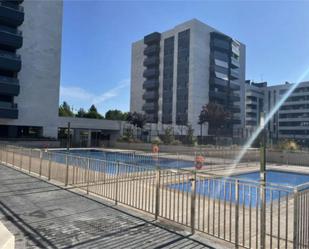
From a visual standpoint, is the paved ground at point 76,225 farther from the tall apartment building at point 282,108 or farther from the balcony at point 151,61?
the tall apartment building at point 282,108

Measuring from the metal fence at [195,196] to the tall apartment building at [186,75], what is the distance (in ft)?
184

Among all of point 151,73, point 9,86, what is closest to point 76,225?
point 9,86

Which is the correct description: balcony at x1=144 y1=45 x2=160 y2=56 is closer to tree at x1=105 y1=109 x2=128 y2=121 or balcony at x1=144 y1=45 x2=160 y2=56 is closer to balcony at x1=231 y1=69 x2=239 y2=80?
tree at x1=105 y1=109 x2=128 y2=121

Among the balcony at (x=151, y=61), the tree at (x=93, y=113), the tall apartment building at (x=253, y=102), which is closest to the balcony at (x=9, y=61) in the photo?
the tree at (x=93, y=113)

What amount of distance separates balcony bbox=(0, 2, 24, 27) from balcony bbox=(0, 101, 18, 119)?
39.8ft

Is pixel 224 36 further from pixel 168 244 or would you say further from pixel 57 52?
pixel 168 244

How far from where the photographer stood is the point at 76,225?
22.3 ft

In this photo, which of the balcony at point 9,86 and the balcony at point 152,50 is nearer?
the balcony at point 9,86

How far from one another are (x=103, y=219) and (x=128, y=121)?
50.4 m

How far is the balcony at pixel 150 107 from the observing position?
84.8m

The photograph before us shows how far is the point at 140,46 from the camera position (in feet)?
302

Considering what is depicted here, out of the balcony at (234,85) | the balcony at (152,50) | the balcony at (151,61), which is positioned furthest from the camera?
the balcony at (234,85)

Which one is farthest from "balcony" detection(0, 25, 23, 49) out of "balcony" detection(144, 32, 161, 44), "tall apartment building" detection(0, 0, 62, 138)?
"balcony" detection(144, 32, 161, 44)

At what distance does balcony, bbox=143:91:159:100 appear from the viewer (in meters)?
85.3
